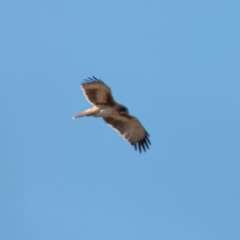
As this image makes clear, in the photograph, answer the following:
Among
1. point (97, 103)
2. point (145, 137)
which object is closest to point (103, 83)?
point (97, 103)

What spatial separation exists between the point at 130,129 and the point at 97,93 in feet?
4.59

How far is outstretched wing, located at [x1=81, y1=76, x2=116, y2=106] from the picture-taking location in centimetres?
1859

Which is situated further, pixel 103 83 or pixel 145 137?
pixel 145 137

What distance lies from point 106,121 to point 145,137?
3.32ft

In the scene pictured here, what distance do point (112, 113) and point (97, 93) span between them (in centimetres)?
64

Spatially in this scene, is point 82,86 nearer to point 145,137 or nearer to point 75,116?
point 75,116

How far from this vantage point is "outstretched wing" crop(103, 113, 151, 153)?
1936 centimetres

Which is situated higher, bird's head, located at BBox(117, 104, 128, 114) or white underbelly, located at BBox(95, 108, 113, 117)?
bird's head, located at BBox(117, 104, 128, 114)

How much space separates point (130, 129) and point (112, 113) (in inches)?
30.2

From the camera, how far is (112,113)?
19.1 metres

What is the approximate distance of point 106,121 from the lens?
19516 mm

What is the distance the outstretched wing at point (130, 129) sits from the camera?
19359 millimetres

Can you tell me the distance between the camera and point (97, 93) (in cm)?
1873

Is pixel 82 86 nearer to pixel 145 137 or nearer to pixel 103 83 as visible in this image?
pixel 103 83
